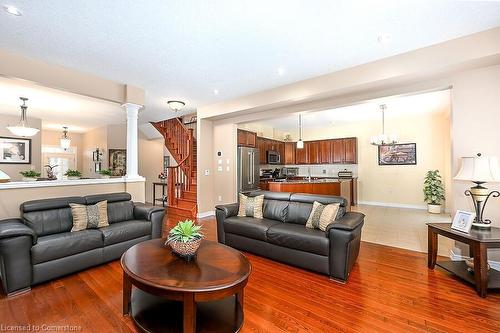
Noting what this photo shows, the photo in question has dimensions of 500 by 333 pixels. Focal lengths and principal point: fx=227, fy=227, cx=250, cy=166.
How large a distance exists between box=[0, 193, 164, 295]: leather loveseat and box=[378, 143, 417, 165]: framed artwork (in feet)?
22.8

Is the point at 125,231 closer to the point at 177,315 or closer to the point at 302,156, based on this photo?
the point at 177,315

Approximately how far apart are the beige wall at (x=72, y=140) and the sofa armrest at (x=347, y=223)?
990 cm

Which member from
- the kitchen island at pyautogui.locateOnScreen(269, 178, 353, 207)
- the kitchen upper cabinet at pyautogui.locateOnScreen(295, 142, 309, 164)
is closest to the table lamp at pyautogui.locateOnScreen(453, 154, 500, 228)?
the kitchen island at pyautogui.locateOnScreen(269, 178, 353, 207)

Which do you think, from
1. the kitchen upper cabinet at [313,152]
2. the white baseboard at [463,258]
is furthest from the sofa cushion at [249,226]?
the kitchen upper cabinet at [313,152]

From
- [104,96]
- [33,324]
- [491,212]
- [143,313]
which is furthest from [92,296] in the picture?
[491,212]

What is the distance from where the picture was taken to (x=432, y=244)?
289cm

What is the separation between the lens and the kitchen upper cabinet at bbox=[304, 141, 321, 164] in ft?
27.9

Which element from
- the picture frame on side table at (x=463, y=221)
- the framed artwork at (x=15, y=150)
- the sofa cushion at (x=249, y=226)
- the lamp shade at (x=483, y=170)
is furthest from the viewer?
the framed artwork at (x=15, y=150)

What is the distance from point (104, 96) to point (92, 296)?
3.27 meters

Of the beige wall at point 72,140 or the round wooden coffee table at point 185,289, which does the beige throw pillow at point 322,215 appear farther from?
the beige wall at point 72,140

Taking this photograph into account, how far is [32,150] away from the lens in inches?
258

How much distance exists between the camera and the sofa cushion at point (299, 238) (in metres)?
2.73

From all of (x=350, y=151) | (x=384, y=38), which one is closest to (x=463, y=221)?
(x=384, y=38)

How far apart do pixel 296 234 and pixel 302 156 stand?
246 inches
